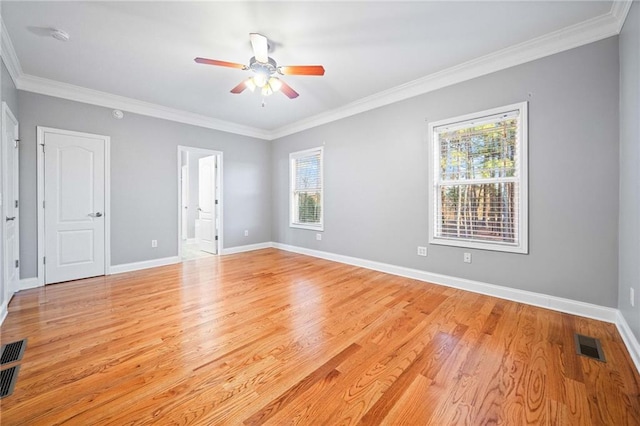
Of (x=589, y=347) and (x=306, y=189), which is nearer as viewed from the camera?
Answer: (x=589, y=347)

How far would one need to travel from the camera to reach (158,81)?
3.58m

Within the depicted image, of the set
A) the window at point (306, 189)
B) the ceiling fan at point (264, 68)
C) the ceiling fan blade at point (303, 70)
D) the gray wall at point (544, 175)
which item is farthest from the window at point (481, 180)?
the window at point (306, 189)

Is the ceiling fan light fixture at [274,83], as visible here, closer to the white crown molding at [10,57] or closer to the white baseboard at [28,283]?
the white crown molding at [10,57]

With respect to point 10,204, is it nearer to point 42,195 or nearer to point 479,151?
point 42,195

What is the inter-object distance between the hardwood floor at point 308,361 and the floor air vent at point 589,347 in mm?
50

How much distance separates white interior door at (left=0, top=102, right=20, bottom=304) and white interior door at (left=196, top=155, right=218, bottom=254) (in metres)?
2.76

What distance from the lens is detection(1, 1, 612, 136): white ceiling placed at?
226 centimetres

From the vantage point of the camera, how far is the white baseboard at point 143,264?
414 centimetres

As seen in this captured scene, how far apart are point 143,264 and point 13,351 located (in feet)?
8.28

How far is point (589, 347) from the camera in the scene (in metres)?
2.01

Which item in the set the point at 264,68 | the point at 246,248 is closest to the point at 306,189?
the point at 246,248

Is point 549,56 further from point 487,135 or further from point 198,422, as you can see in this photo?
point 198,422

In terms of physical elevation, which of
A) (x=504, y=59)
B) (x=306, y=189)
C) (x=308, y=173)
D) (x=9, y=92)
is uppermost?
(x=504, y=59)

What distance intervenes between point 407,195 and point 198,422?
3.41 meters
